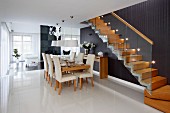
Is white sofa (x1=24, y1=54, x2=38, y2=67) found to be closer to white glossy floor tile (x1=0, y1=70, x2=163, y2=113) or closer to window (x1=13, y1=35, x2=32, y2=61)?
window (x1=13, y1=35, x2=32, y2=61)

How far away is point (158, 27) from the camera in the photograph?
165 inches

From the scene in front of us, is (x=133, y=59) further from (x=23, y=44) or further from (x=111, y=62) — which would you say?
(x=23, y=44)

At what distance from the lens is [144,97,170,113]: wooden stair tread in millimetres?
2891

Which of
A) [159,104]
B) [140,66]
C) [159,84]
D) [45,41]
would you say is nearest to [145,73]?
[140,66]

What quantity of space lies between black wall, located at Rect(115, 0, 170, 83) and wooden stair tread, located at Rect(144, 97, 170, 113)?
4.17 ft

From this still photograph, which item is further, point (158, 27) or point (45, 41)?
point (45, 41)

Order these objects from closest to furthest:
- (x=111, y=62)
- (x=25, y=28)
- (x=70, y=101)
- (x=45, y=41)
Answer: (x=70, y=101) < (x=111, y=62) < (x=25, y=28) < (x=45, y=41)

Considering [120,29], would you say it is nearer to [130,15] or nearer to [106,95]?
[130,15]

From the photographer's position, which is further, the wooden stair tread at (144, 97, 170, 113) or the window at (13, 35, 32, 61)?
the window at (13, 35, 32, 61)

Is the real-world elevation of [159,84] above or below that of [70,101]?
above

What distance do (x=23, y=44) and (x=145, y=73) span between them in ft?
37.6

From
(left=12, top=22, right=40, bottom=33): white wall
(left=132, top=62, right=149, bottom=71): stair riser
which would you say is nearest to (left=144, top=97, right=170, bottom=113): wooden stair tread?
(left=132, top=62, right=149, bottom=71): stair riser

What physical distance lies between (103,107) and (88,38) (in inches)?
204

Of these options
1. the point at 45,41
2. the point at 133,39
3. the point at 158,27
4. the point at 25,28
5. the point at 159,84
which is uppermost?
the point at 25,28
